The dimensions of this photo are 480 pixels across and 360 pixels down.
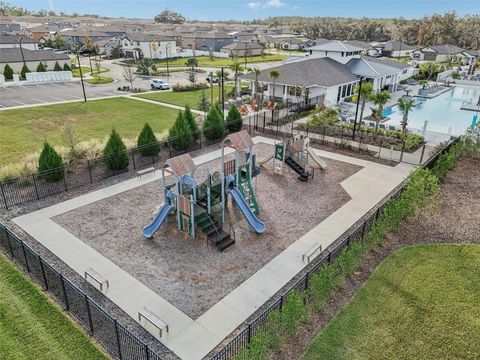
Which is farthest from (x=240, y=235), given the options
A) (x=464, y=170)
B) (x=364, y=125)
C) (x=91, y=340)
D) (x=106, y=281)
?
(x=364, y=125)

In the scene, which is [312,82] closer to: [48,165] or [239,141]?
[239,141]

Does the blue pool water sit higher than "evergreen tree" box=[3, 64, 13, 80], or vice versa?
"evergreen tree" box=[3, 64, 13, 80]

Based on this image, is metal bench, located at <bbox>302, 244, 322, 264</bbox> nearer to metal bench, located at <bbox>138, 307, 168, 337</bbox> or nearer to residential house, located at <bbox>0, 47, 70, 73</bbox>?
metal bench, located at <bbox>138, 307, 168, 337</bbox>

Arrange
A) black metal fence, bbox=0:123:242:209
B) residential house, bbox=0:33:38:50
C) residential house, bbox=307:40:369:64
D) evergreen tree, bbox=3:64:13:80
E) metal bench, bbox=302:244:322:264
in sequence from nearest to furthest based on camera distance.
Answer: metal bench, bbox=302:244:322:264
black metal fence, bbox=0:123:242:209
residential house, bbox=307:40:369:64
evergreen tree, bbox=3:64:13:80
residential house, bbox=0:33:38:50

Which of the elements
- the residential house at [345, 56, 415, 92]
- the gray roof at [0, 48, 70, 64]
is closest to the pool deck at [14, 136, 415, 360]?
the residential house at [345, 56, 415, 92]

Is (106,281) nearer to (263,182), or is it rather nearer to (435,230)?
(263,182)

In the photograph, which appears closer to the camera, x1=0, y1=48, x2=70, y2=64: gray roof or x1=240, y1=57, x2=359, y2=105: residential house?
x1=240, y1=57, x2=359, y2=105: residential house
